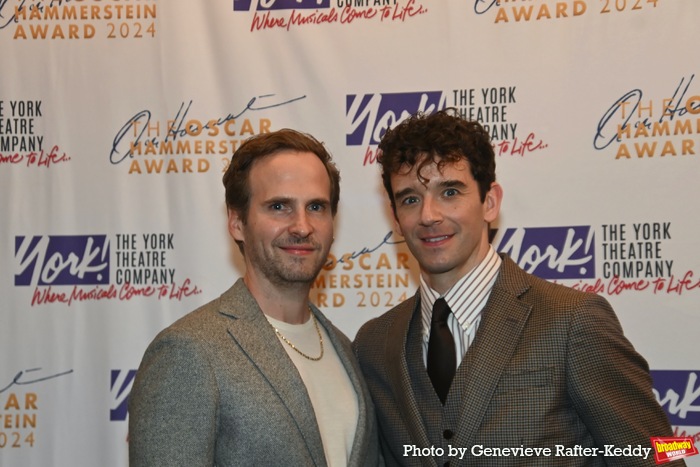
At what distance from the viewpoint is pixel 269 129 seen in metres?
3.06

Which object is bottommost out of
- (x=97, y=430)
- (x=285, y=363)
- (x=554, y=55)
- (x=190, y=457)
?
(x=97, y=430)

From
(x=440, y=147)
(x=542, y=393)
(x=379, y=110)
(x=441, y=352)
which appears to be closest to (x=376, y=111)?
(x=379, y=110)

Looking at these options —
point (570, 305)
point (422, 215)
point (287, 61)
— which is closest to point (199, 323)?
point (422, 215)

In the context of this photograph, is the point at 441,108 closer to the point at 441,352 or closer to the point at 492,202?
the point at 492,202

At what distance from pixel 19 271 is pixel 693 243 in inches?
104

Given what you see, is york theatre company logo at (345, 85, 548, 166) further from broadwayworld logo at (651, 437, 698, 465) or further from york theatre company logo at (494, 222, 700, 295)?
broadwayworld logo at (651, 437, 698, 465)

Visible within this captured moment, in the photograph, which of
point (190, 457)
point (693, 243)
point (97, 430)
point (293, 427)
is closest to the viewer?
point (190, 457)

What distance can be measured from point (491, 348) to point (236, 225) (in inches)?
32.4

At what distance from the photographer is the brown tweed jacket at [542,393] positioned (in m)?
1.89

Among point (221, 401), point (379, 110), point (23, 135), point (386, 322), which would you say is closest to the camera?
point (221, 401)

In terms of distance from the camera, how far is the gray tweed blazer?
1775 mm

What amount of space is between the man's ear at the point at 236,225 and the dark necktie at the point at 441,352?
1.99ft

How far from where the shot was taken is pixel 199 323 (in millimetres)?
1948

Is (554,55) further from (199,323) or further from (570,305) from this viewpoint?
(199,323)
